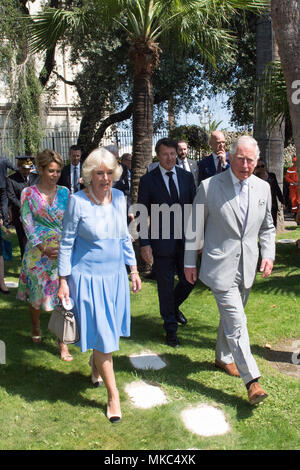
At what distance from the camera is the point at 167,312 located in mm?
5070

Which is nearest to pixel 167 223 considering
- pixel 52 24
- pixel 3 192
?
pixel 3 192

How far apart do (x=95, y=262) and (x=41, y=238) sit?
48.8 inches

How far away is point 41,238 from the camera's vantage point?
4684mm

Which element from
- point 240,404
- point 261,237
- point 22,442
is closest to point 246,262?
point 261,237

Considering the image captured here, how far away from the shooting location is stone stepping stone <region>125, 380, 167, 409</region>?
3.90 metres

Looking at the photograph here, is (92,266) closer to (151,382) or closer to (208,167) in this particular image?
(151,382)

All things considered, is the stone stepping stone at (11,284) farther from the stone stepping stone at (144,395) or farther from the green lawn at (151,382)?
the stone stepping stone at (144,395)

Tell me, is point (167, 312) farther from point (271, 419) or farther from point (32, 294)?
point (271, 419)

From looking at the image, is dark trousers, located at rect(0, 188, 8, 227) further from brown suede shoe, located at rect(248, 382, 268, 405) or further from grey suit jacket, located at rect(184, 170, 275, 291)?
brown suede shoe, located at rect(248, 382, 268, 405)

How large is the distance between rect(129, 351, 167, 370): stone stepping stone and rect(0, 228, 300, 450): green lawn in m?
0.07

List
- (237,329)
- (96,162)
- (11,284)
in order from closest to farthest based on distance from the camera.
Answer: (96,162)
(237,329)
(11,284)

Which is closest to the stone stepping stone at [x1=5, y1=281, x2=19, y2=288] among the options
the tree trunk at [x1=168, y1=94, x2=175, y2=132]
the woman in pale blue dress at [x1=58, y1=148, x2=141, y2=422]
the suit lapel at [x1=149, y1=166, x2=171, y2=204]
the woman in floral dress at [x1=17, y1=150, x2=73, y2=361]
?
the woman in floral dress at [x1=17, y1=150, x2=73, y2=361]
